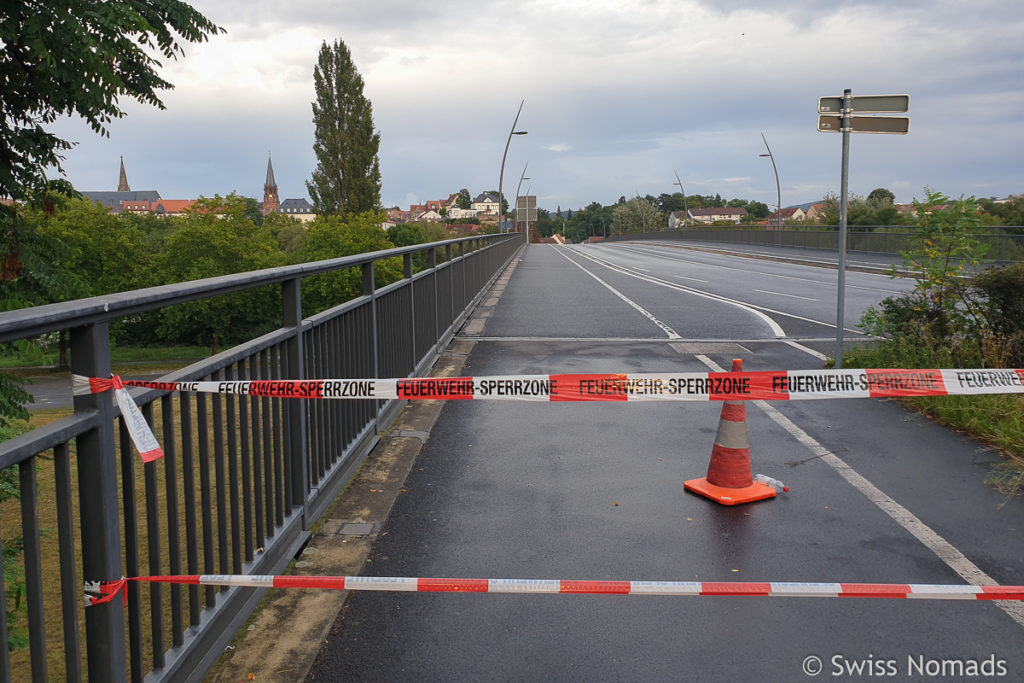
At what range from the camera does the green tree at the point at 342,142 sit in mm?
86500

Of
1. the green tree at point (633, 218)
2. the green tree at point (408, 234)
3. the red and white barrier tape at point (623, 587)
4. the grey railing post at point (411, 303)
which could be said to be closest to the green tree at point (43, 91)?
the grey railing post at point (411, 303)

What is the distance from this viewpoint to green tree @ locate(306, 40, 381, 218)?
284 feet

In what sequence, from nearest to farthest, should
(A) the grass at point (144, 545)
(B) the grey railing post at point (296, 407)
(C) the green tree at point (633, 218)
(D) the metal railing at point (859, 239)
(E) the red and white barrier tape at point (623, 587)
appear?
(E) the red and white barrier tape at point (623, 587) → (A) the grass at point (144, 545) → (B) the grey railing post at point (296, 407) → (D) the metal railing at point (859, 239) → (C) the green tree at point (633, 218)

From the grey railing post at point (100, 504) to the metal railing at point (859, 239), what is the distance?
2116 cm

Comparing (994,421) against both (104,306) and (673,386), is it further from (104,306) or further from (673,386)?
(104,306)

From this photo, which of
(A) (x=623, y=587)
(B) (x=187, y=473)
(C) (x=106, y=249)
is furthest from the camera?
(C) (x=106, y=249)

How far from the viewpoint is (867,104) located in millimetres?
8672

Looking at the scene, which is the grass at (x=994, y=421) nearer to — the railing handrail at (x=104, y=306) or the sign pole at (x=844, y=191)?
the sign pole at (x=844, y=191)

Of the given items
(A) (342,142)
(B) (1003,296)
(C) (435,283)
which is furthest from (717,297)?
(A) (342,142)

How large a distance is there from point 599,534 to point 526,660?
4.51 ft


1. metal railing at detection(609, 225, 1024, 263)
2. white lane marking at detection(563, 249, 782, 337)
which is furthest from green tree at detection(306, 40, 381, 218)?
white lane marking at detection(563, 249, 782, 337)

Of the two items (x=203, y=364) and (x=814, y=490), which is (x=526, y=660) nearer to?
(x=203, y=364)

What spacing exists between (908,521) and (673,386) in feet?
6.28

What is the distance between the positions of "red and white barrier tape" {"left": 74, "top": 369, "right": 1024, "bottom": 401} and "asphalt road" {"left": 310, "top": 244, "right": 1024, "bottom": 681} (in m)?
0.89
